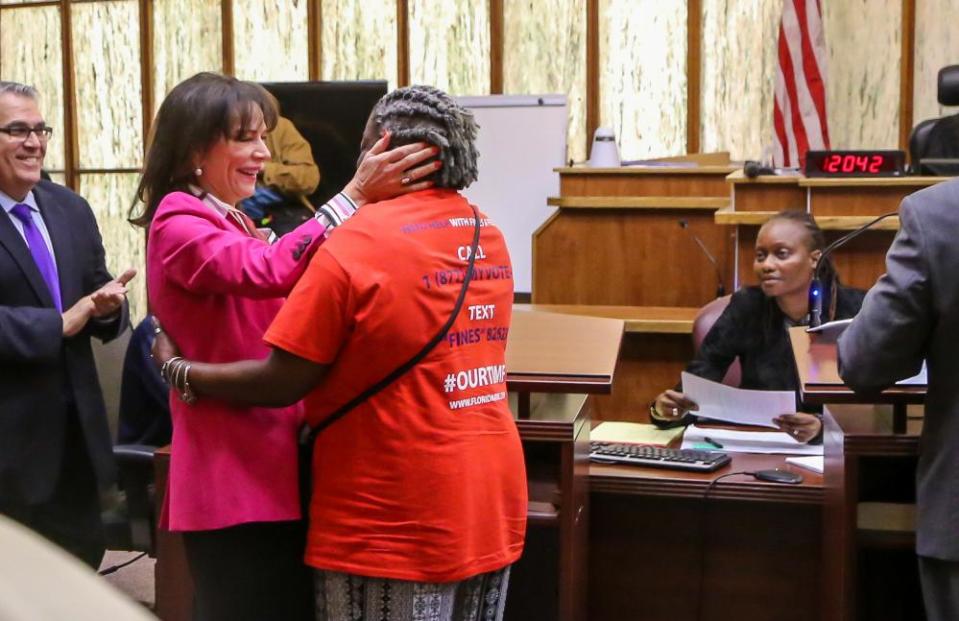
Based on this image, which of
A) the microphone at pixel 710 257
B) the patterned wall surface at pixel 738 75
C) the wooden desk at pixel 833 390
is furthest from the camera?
the patterned wall surface at pixel 738 75

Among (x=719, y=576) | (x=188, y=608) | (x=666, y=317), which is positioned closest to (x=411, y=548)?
(x=188, y=608)

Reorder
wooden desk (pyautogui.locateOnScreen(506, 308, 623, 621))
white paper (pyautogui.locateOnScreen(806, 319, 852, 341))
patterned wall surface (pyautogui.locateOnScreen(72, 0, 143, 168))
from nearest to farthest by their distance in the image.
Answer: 1. wooden desk (pyautogui.locateOnScreen(506, 308, 623, 621))
2. white paper (pyautogui.locateOnScreen(806, 319, 852, 341))
3. patterned wall surface (pyautogui.locateOnScreen(72, 0, 143, 168))

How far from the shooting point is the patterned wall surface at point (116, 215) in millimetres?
8258

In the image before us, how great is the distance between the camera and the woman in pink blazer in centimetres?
160

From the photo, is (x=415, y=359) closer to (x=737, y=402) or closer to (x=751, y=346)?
(x=737, y=402)

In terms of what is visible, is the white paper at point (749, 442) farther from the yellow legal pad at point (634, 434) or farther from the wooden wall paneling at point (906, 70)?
the wooden wall paneling at point (906, 70)

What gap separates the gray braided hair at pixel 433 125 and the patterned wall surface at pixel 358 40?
606cm

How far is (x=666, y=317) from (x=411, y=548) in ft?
8.54

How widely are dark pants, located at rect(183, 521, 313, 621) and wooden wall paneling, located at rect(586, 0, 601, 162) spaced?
5.75 metres

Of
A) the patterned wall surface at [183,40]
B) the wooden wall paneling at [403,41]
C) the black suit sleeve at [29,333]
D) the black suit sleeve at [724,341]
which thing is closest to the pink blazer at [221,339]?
the black suit sleeve at [29,333]

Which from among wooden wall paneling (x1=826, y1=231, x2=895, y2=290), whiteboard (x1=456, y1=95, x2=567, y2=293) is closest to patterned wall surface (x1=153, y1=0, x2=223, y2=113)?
whiteboard (x1=456, y1=95, x2=567, y2=293)

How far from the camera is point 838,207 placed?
396 centimetres

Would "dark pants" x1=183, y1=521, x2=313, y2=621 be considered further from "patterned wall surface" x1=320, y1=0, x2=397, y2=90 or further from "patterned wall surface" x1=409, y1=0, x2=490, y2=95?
"patterned wall surface" x1=320, y1=0, x2=397, y2=90

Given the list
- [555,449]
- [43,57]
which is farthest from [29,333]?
[43,57]
